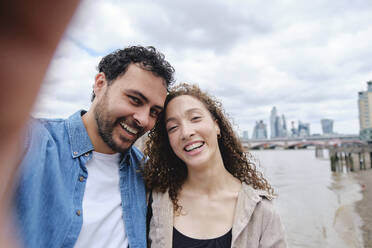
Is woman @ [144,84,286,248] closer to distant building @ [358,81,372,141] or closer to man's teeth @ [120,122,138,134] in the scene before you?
man's teeth @ [120,122,138,134]

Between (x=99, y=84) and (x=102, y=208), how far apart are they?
131 cm

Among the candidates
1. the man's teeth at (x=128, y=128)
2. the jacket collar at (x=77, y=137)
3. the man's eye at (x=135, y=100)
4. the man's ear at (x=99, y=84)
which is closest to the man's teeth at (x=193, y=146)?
the man's teeth at (x=128, y=128)

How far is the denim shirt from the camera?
1.58 metres

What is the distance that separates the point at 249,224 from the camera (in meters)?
2.30

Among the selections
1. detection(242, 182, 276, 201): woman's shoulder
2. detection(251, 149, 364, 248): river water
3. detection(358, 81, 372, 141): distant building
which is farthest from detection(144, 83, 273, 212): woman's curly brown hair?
detection(358, 81, 372, 141): distant building

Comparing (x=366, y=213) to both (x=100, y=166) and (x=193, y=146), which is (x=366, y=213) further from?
(x=100, y=166)

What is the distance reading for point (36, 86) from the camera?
14.2 inches

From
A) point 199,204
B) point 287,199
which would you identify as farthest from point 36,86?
point 287,199

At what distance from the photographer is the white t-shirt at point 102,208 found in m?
1.96

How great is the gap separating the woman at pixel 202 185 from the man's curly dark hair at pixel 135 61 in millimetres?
468

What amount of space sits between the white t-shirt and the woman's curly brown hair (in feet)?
Result: 1.77

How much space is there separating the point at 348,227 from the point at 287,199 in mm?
4144

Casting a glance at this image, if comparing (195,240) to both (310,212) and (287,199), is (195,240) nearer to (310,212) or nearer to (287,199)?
(310,212)

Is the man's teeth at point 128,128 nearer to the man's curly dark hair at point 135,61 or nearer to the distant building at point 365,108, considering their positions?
the man's curly dark hair at point 135,61
